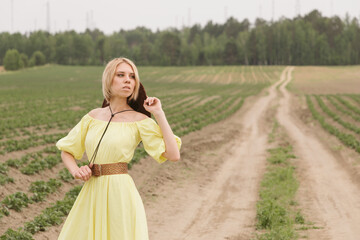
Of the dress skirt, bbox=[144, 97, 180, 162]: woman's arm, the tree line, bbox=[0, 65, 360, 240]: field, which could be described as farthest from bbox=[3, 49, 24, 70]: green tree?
bbox=[144, 97, 180, 162]: woman's arm

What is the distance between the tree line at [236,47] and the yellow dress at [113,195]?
368 ft

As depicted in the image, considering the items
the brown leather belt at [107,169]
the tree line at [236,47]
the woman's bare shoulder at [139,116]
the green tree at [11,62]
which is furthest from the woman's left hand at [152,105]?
the tree line at [236,47]

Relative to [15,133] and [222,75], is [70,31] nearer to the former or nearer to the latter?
[222,75]

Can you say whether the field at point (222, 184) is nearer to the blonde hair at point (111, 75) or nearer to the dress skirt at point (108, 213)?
the dress skirt at point (108, 213)

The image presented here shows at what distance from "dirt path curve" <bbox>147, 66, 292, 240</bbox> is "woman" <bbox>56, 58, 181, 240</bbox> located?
4607 millimetres

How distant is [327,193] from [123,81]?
853 centimetres

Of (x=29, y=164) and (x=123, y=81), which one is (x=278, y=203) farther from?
(x=123, y=81)

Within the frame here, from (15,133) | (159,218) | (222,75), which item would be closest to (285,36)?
(222,75)

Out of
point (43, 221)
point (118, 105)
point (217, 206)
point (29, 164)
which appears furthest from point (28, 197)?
point (118, 105)

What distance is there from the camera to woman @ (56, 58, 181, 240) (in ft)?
11.3

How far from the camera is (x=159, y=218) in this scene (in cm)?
919

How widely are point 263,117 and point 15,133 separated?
14613 mm

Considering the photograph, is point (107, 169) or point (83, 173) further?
point (107, 169)

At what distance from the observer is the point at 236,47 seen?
121m
